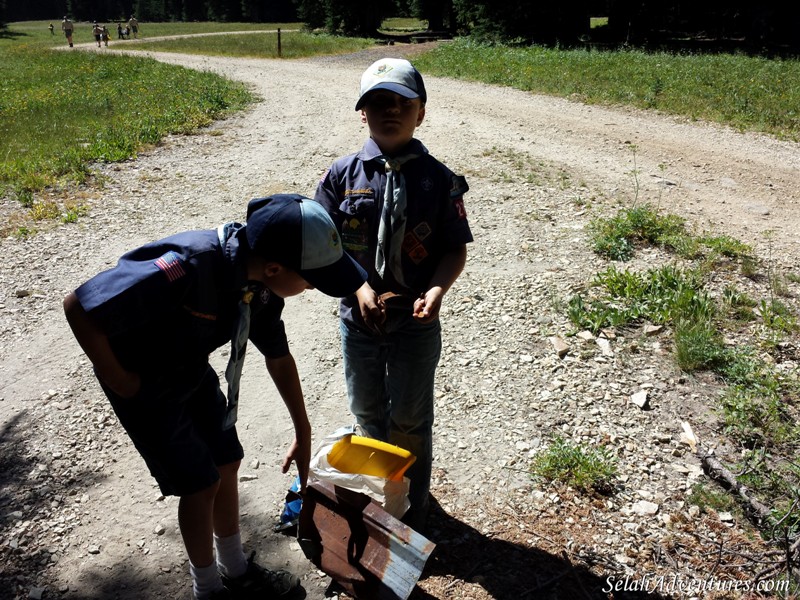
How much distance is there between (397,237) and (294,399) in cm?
73

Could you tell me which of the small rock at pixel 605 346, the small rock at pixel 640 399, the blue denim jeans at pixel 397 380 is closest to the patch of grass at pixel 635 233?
the small rock at pixel 605 346

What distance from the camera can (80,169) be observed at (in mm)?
8766

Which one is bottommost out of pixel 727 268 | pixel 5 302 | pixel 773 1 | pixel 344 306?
pixel 5 302

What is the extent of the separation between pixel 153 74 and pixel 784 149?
16.6 metres

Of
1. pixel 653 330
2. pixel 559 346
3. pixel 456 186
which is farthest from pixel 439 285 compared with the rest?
pixel 653 330

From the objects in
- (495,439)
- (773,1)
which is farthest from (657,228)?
(773,1)

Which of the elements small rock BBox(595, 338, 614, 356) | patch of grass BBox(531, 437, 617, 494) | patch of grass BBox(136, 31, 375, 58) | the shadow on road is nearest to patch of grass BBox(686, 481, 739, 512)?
patch of grass BBox(531, 437, 617, 494)

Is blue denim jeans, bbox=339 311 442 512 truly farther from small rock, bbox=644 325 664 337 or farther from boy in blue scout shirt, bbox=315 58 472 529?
small rock, bbox=644 325 664 337

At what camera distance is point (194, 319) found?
197 centimetres

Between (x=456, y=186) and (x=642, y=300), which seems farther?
(x=642, y=300)

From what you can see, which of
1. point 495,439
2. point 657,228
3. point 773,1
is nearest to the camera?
point 495,439

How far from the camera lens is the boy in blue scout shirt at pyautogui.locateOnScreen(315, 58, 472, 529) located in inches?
95.0

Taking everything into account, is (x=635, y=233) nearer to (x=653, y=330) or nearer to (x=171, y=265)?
(x=653, y=330)

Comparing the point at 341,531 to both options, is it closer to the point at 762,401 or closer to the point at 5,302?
the point at 762,401
